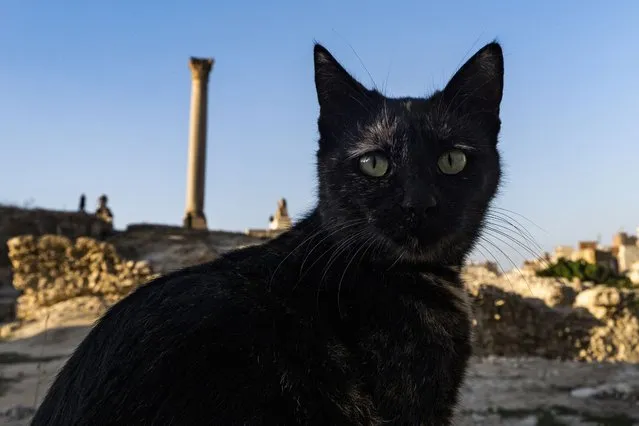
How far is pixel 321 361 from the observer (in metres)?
1.92

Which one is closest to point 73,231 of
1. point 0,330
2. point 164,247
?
point 164,247

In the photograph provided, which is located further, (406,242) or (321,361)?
(406,242)

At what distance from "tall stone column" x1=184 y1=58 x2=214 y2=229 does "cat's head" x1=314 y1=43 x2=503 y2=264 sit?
24277 mm

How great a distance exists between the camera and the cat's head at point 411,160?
2172mm

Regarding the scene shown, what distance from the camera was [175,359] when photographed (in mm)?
1731

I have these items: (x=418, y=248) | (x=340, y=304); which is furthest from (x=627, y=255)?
(x=340, y=304)

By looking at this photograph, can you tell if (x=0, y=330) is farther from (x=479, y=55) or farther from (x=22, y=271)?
(x=479, y=55)

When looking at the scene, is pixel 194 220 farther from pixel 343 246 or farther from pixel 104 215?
pixel 343 246

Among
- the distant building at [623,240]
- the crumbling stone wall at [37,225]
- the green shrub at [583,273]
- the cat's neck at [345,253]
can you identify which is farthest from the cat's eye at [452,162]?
the distant building at [623,240]

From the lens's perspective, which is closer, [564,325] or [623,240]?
[564,325]

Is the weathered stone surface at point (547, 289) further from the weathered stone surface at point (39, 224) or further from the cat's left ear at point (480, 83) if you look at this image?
the weathered stone surface at point (39, 224)

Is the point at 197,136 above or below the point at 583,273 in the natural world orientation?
above

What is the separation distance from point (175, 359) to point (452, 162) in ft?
4.33

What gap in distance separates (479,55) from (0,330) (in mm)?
10461
